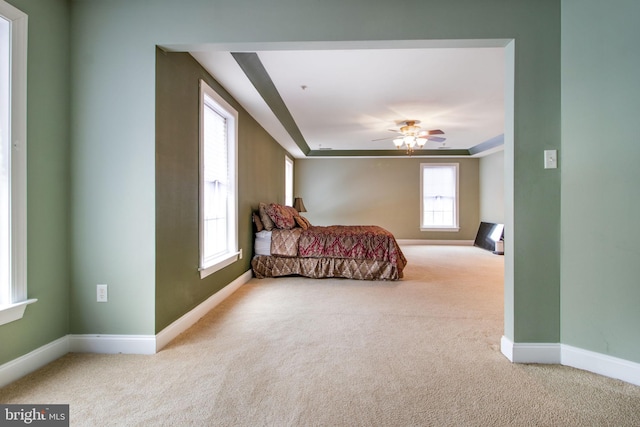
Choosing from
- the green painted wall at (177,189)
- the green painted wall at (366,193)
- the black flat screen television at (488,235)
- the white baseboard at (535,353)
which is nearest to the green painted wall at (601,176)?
the white baseboard at (535,353)

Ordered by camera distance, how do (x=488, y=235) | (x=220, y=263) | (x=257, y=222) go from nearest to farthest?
(x=220, y=263) < (x=257, y=222) < (x=488, y=235)

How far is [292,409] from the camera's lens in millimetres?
1473

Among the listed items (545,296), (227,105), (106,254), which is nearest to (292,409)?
(106,254)

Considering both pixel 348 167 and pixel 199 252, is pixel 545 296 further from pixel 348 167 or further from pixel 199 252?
pixel 348 167

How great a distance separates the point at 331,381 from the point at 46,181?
2155 mm

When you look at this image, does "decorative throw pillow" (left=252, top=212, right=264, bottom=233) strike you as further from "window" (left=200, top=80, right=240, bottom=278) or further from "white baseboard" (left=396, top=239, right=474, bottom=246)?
"white baseboard" (left=396, top=239, right=474, bottom=246)

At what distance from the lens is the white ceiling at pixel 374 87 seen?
9.07 ft

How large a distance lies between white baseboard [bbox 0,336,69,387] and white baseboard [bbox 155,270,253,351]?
614 millimetres

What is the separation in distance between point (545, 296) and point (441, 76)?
8.06 ft

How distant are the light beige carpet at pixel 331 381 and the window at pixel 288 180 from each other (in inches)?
171

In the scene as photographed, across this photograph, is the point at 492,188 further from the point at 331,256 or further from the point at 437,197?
the point at 331,256

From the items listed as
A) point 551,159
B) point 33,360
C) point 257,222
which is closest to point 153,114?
point 33,360

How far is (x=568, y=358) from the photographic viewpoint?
1908 mm

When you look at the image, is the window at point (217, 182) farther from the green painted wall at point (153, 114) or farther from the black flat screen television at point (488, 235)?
the black flat screen television at point (488, 235)
